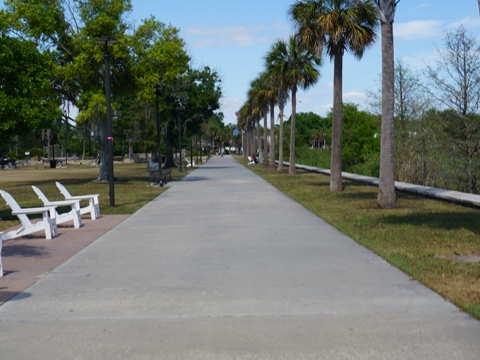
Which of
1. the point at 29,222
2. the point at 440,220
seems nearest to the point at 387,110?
the point at 440,220

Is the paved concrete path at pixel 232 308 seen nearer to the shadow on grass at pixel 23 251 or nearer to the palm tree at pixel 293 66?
the shadow on grass at pixel 23 251

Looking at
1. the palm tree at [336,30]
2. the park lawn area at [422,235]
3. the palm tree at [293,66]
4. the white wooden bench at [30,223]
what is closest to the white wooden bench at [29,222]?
the white wooden bench at [30,223]

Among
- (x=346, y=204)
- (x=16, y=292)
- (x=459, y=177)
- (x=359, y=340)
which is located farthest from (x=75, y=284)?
(x=459, y=177)

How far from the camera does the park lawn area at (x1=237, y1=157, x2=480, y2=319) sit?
7.83 meters

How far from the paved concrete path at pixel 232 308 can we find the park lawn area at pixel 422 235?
0.29 m

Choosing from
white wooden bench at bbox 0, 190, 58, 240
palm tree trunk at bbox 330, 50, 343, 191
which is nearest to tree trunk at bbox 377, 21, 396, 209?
palm tree trunk at bbox 330, 50, 343, 191

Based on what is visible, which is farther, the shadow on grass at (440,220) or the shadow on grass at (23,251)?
the shadow on grass at (440,220)

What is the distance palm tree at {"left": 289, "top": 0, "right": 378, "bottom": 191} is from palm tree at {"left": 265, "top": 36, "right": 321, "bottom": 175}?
537 inches

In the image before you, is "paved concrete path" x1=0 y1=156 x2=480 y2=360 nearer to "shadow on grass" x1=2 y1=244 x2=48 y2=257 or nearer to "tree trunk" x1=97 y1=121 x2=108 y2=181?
"shadow on grass" x1=2 y1=244 x2=48 y2=257

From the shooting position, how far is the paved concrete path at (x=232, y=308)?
541cm

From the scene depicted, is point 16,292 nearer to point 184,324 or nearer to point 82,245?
point 184,324

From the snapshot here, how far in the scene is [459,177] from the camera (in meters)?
26.9

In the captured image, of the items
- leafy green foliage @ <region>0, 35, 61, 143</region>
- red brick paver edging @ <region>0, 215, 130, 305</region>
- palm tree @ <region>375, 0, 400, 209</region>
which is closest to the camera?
red brick paver edging @ <region>0, 215, 130, 305</region>

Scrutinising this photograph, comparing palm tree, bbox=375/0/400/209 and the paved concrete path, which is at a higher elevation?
palm tree, bbox=375/0/400/209
